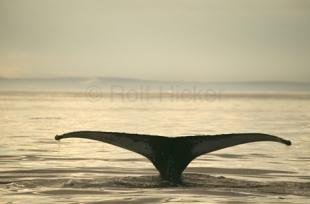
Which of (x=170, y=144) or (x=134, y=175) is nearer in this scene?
(x=170, y=144)

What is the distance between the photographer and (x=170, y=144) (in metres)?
13.3

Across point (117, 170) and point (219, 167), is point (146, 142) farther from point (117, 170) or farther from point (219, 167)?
point (219, 167)

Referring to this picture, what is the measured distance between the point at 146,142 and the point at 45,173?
3958mm

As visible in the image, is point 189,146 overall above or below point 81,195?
above

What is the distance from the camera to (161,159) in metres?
13.4

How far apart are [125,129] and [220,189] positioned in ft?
66.8

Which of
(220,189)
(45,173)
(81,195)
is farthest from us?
(45,173)

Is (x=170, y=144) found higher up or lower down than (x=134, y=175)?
higher up

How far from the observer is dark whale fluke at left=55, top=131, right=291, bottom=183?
12.6 meters

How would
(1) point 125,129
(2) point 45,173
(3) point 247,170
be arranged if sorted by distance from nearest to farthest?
(2) point 45,173 → (3) point 247,170 → (1) point 125,129

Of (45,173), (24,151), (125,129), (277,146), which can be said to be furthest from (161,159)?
(125,129)

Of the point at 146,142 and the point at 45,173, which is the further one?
the point at 45,173

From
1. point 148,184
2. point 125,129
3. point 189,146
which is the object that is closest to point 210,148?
point 189,146

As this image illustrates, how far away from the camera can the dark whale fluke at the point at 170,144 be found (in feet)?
41.3
